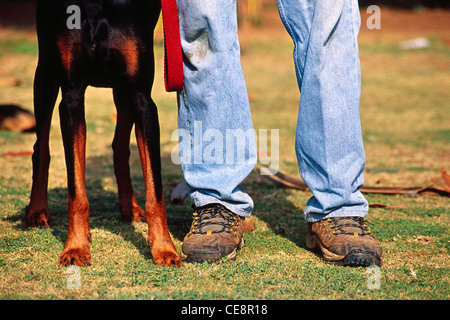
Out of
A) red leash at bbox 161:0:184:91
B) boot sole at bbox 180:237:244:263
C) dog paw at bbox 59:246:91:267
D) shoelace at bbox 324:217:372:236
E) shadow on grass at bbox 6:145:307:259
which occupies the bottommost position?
shadow on grass at bbox 6:145:307:259

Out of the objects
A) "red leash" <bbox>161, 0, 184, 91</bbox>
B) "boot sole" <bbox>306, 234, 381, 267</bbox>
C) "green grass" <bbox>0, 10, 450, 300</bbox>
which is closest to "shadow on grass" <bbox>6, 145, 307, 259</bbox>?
"green grass" <bbox>0, 10, 450, 300</bbox>

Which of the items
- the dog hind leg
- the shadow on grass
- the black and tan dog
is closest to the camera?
the black and tan dog

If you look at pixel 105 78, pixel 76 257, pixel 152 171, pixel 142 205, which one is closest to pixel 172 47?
pixel 105 78

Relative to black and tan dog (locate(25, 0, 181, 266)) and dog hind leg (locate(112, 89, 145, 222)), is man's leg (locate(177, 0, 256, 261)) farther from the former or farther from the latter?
dog hind leg (locate(112, 89, 145, 222))

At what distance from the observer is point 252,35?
13.1 m

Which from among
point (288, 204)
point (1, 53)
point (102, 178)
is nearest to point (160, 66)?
point (1, 53)

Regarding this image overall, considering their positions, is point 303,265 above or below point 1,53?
below

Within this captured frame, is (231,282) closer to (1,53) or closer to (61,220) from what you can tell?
(61,220)

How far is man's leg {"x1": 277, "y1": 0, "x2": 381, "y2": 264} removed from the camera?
8.46ft

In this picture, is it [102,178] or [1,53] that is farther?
[1,53]

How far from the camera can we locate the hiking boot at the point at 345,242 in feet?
8.08

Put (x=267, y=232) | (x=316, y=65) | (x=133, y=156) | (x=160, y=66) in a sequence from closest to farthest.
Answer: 1. (x=316, y=65)
2. (x=267, y=232)
3. (x=133, y=156)
4. (x=160, y=66)
